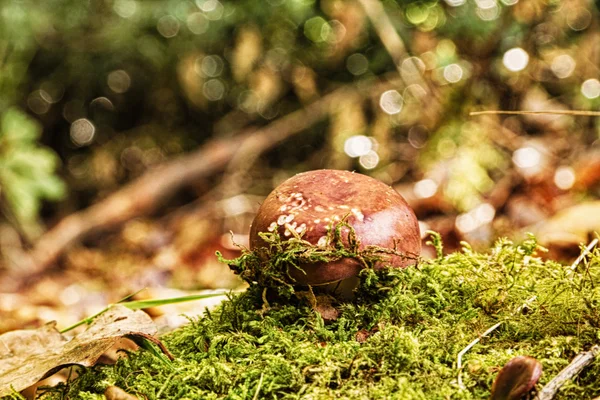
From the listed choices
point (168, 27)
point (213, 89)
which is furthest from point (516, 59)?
point (168, 27)

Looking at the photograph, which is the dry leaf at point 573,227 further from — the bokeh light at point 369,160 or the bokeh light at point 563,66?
the bokeh light at point 563,66

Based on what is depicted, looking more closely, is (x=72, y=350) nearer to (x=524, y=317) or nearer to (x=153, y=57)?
(x=524, y=317)

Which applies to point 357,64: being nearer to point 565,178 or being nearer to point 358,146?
point 358,146

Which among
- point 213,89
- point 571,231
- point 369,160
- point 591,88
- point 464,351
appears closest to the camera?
point 464,351

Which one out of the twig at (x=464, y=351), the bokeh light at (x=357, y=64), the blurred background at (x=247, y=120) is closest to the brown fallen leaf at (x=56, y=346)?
the twig at (x=464, y=351)

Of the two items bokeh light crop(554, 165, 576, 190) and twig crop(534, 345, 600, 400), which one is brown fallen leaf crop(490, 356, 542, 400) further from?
bokeh light crop(554, 165, 576, 190)
